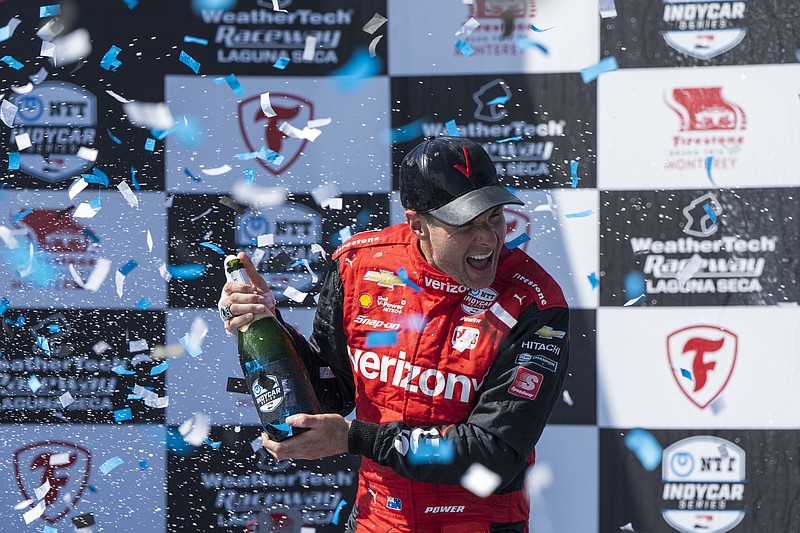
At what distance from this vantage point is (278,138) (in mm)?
2748

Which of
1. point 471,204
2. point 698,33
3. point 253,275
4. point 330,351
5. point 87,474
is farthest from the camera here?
point 87,474

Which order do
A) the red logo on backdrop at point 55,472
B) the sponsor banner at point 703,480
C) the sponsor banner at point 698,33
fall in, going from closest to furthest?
the sponsor banner at point 698,33 < the sponsor banner at point 703,480 < the red logo on backdrop at point 55,472

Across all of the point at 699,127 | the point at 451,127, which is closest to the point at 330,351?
the point at 451,127

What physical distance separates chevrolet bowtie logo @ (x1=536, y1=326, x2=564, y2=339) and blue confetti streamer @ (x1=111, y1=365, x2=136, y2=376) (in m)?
1.62

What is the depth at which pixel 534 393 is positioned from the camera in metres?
1.73

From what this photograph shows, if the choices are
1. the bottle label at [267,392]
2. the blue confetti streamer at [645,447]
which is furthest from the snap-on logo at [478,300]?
the blue confetti streamer at [645,447]

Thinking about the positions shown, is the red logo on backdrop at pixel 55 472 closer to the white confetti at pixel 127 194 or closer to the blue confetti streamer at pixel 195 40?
the white confetti at pixel 127 194

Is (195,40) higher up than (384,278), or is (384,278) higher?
(195,40)

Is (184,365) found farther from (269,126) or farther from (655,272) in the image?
(655,272)

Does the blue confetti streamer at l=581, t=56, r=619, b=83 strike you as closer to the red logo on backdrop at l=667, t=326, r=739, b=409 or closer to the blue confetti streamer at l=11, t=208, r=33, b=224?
the red logo on backdrop at l=667, t=326, r=739, b=409

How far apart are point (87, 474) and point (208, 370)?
0.57 meters

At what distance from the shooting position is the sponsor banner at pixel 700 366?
107 inches

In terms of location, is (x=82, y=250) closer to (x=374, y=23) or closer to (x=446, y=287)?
(x=374, y=23)

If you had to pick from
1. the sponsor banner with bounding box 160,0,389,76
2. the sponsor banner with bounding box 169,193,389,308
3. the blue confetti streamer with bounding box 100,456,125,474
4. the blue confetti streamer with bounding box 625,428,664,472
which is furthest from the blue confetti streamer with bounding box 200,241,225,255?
the blue confetti streamer with bounding box 625,428,664,472
